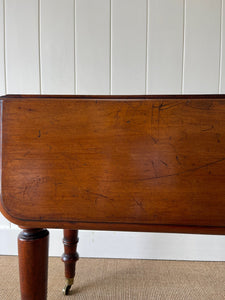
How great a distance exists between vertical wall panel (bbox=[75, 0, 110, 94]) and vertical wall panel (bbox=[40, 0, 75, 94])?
36mm

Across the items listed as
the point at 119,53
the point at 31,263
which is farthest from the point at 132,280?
the point at 119,53

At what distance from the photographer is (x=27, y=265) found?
27.4 inches

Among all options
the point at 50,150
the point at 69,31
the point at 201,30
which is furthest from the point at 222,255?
the point at 69,31

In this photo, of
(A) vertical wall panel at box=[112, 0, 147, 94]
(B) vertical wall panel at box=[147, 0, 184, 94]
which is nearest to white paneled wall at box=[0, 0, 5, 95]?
(A) vertical wall panel at box=[112, 0, 147, 94]

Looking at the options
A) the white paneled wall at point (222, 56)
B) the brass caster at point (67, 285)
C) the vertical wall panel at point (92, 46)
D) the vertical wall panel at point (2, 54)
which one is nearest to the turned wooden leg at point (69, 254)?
the brass caster at point (67, 285)

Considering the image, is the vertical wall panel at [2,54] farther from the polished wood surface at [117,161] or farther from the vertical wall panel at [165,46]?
the polished wood surface at [117,161]

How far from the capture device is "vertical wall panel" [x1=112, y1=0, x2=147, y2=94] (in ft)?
4.69

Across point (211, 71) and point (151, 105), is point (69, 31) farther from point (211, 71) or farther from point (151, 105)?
point (151, 105)

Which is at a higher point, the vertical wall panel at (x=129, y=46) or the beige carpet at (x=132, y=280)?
the vertical wall panel at (x=129, y=46)

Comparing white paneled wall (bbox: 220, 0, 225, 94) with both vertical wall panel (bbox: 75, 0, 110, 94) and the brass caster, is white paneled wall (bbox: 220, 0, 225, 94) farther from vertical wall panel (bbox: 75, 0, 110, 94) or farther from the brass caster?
the brass caster

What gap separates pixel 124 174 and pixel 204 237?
104cm

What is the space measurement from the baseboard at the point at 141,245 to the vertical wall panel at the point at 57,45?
0.75 m

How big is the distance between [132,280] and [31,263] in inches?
28.8

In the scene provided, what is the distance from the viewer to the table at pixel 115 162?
2.07 feet
